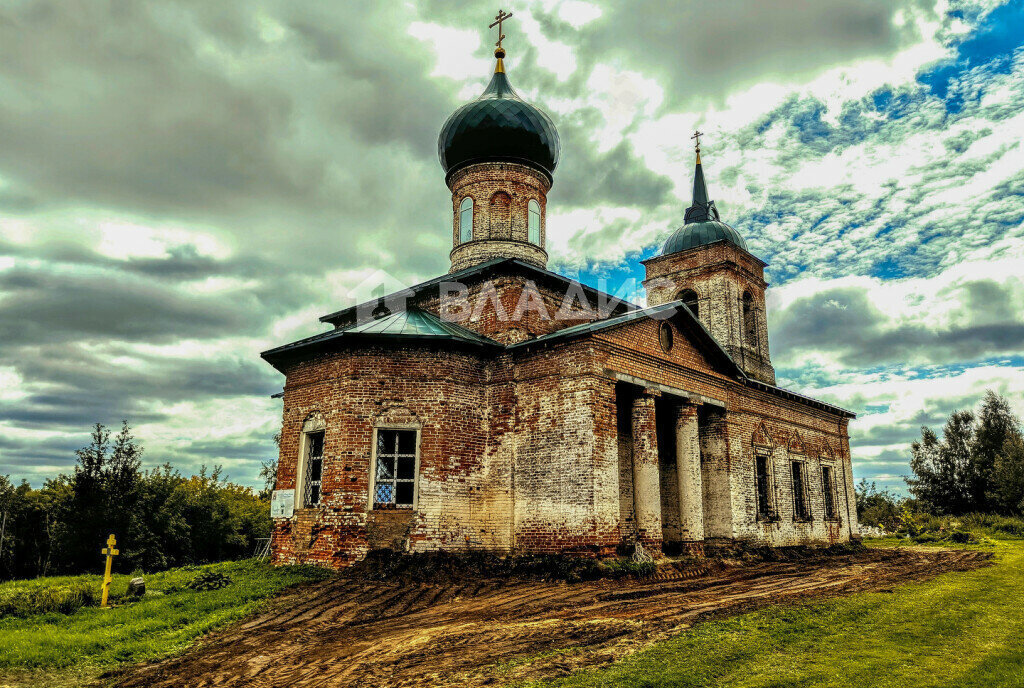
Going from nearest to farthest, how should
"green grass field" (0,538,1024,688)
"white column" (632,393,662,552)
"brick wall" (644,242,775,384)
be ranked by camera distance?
"green grass field" (0,538,1024,688)
"white column" (632,393,662,552)
"brick wall" (644,242,775,384)

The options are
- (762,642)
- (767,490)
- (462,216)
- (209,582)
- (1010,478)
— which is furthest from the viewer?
(1010,478)

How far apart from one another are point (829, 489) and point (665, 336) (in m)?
11.5

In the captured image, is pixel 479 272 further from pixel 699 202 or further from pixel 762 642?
pixel 699 202

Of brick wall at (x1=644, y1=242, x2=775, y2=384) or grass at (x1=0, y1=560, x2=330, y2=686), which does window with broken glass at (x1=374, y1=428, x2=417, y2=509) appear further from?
brick wall at (x1=644, y1=242, x2=775, y2=384)

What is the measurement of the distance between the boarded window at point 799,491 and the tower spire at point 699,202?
9377mm

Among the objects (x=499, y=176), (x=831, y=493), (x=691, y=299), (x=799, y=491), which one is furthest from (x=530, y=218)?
(x=831, y=493)

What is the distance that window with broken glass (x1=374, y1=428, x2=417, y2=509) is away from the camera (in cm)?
1259

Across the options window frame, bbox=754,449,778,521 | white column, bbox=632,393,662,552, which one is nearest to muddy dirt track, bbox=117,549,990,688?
white column, bbox=632,393,662,552

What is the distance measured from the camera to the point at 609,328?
13344 millimetres

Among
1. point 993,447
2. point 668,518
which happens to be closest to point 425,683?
point 668,518

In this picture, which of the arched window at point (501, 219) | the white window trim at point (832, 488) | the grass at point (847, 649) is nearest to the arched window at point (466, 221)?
the arched window at point (501, 219)

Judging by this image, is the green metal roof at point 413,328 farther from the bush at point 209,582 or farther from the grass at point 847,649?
the grass at point 847,649

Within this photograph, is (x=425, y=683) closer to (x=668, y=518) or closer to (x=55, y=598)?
(x=55, y=598)

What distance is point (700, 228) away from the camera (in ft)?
80.4
